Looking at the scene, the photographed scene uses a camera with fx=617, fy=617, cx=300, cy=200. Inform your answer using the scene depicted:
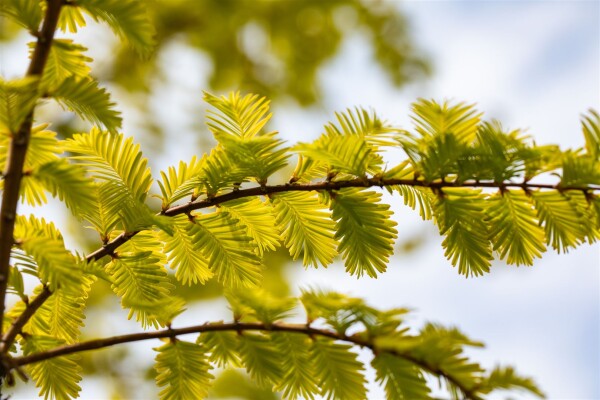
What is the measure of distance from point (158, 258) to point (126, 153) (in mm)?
131

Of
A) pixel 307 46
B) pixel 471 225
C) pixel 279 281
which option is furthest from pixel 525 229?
pixel 307 46

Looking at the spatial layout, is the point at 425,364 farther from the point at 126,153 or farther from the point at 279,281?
the point at 279,281

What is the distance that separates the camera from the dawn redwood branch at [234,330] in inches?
21.3

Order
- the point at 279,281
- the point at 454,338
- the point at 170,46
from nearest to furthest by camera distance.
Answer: the point at 454,338 → the point at 279,281 → the point at 170,46

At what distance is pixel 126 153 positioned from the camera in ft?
2.41

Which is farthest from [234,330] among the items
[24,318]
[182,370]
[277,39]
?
[277,39]

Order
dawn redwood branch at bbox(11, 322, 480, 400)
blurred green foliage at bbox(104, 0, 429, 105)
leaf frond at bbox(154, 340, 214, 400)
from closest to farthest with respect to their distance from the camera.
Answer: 1. dawn redwood branch at bbox(11, 322, 480, 400)
2. leaf frond at bbox(154, 340, 214, 400)
3. blurred green foliage at bbox(104, 0, 429, 105)

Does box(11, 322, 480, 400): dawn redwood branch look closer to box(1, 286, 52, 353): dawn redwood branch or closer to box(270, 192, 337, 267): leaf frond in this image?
box(1, 286, 52, 353): dawn redwood branch

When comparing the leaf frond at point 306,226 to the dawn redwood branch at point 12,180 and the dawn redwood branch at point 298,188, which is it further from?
the dawn redwood branch at point 12,180

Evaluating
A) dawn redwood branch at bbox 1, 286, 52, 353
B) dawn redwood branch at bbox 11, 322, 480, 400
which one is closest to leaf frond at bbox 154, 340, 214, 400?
dawn redwood branch at bbox 11, 322, 480, 400

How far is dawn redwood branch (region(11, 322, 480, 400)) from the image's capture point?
1.78 feet

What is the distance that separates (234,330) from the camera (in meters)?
0.61

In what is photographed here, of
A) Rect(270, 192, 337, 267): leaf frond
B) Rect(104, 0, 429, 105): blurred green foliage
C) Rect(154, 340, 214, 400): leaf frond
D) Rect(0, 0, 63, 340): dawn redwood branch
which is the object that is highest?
Rect(104, 0, 429, 105): blurred green foliage

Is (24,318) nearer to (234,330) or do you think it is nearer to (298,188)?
(234,330)
